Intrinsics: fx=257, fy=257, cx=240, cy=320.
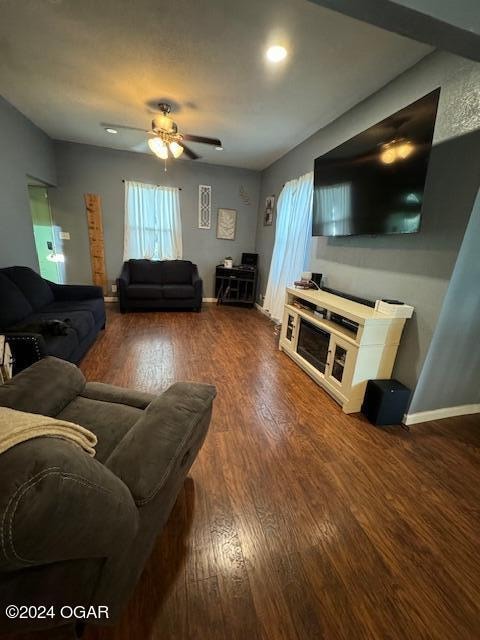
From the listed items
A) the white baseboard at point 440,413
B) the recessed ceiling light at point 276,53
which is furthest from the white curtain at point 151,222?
the white baseboard at point 440,413

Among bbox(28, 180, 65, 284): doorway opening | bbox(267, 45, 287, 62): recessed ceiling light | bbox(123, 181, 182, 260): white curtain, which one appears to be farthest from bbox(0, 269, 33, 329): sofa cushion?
bbox(267, 45, 287, 62): recessed ceiling light

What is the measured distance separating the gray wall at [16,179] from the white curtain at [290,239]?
3385mm

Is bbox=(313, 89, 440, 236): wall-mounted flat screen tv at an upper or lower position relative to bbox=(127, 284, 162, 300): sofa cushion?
upper

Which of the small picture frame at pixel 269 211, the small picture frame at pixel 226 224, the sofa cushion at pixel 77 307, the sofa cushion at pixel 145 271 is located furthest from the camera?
the small picture frame at pixel 226 224

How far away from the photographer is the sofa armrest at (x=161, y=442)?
2.56 feet

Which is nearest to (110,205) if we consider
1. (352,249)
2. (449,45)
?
(352,249)

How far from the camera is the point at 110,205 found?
4488 millimetres

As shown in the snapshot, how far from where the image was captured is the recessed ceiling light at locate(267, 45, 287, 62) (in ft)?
5.95

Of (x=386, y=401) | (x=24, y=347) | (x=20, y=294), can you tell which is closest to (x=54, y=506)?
(x=24, y=347)

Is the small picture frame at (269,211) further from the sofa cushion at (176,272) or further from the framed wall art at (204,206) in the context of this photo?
the sofa cushion at (176,272)

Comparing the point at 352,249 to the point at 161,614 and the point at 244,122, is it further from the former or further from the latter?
the point at 161,614

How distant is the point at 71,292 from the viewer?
327 centimetres

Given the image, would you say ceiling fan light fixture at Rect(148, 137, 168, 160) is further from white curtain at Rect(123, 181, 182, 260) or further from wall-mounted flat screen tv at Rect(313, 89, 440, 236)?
white curtain at Rect(123, 181, 182, 260)

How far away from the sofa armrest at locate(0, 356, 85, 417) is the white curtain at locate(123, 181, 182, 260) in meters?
3.88
